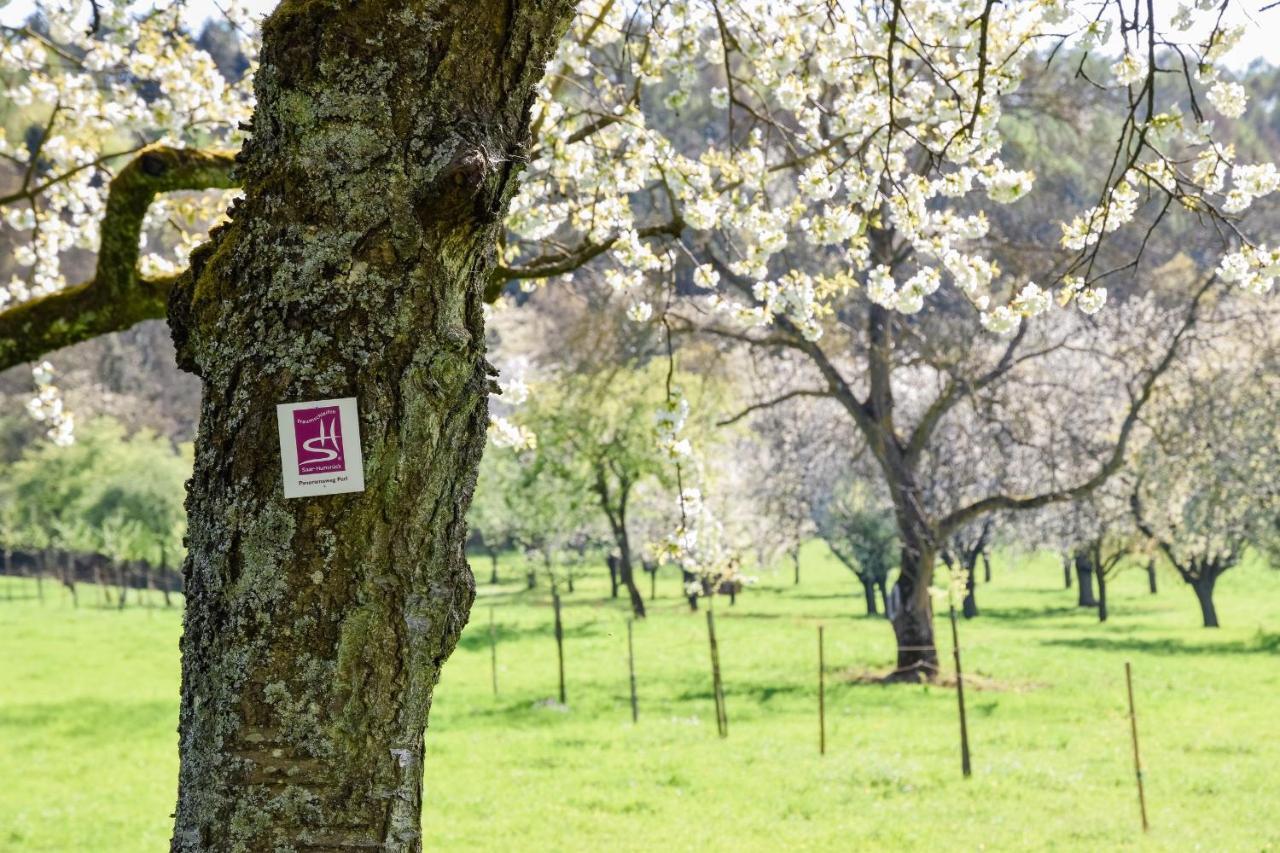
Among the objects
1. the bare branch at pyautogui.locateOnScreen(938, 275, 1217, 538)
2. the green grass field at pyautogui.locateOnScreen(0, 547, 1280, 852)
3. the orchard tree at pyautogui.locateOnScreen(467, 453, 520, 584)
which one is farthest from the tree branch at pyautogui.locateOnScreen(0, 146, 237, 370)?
the orchard tree at pyautogui.locateOnScreen(467, 453, 520, 584)

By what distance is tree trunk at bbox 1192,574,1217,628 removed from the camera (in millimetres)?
25453

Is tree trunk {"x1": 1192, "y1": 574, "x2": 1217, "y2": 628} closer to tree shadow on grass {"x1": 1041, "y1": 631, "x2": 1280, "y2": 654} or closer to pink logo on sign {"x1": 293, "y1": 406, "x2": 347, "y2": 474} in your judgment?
tree shadow on grass {"x1": 1041, "y1": 631, "x2": 1280, "y2": 654}

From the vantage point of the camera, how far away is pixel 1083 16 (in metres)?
4.56

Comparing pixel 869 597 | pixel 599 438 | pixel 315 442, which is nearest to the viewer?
pixel 315 442

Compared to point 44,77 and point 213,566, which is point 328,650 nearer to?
point 213,566

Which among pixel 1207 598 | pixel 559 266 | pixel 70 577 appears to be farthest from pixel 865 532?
pixel 559 266

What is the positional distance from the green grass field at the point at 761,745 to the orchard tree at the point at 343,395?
6.64m

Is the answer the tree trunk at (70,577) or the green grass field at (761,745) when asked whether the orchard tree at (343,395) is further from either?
the tree trunk at (70,577)

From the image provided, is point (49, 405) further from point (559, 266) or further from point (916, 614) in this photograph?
point (916, 614)

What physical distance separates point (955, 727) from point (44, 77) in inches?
423

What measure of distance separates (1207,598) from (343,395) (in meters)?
26.8

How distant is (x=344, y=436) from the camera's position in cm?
220

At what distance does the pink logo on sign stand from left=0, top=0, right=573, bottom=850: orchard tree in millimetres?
37

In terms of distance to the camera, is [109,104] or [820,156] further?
[109,104]
